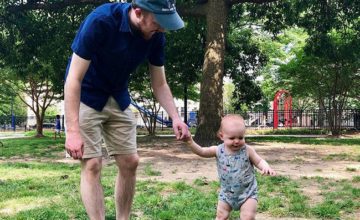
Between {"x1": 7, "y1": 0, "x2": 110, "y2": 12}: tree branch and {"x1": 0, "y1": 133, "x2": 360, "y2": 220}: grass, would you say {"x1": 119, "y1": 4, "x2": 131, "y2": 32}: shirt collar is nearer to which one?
{"x1": 0, "y1": 133, "x2": 360, "y2": 220}: grass

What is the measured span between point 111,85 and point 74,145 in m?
0.64

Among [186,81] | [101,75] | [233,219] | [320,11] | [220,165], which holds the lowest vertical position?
[233,219]

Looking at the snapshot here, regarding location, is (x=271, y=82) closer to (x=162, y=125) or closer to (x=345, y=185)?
(x=162, y=125)

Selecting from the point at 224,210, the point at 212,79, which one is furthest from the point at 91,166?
the point at 212,79

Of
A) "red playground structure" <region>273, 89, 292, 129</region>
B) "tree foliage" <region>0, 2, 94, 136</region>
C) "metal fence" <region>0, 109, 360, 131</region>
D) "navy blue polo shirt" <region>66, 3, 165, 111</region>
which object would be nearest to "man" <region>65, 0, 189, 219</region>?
"navy blue polo shirt" <region>66, 3, 165, 111</region>

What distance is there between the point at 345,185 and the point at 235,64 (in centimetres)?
1447

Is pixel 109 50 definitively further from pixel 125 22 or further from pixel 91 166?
pixel 91 166

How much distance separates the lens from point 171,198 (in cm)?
560

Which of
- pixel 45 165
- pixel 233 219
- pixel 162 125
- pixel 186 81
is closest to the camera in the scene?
pixel 233 219

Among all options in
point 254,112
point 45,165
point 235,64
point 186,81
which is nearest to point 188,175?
point 45,165

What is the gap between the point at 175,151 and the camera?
12.6 meters

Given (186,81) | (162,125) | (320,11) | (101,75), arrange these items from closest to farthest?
(101,75) → (320,11) → (186,81) → (162,125)

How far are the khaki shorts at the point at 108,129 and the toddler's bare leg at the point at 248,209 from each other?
95 cm

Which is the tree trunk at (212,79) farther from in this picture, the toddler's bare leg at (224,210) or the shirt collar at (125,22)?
the shirt collar at (125,22)
